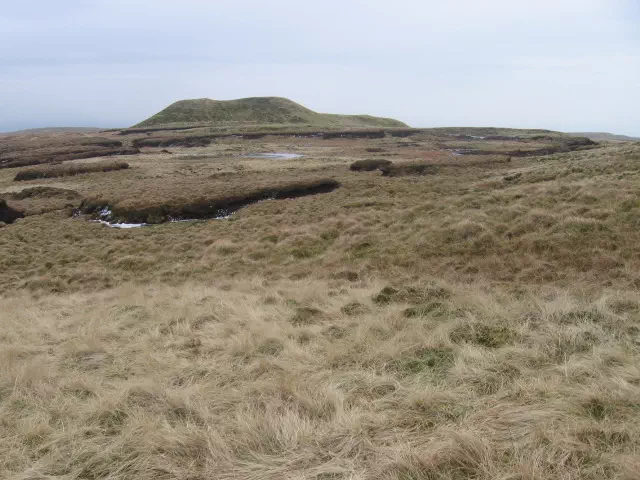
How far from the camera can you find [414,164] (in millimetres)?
40250

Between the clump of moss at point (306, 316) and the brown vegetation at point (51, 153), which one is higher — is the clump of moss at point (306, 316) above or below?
below

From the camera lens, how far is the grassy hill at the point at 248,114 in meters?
137

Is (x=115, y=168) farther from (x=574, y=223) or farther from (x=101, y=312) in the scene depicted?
(x=574, y=223)

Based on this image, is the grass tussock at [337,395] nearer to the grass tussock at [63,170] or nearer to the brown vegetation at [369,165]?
the brown vegetation at [369,165]

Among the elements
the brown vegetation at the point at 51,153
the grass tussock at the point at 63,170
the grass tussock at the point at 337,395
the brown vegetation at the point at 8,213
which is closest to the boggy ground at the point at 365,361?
the grass tussock at the point at 337,395

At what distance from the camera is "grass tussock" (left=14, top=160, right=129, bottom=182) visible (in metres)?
44.1

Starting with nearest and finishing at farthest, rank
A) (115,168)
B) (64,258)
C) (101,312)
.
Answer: (101,312) < (64,258) < (115,168)

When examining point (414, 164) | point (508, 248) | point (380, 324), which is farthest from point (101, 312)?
point (414, 164)

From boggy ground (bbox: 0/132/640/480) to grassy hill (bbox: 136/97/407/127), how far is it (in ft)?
402

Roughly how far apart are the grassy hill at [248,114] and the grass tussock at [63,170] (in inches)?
3454

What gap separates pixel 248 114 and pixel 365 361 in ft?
479

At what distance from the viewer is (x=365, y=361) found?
6.04 metres

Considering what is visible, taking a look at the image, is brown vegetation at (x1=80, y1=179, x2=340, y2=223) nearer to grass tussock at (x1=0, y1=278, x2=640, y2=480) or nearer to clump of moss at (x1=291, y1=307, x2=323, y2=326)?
grass tussock at (x1=0, y1=278, x2=640, y2=480)

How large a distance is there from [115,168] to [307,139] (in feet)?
155
